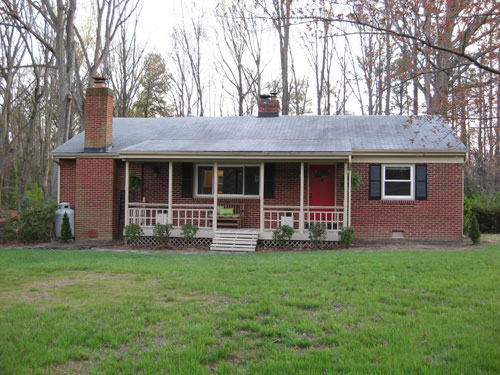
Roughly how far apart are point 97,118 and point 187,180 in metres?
3.91

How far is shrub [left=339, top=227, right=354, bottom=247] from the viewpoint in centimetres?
1268

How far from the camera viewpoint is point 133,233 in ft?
44.6

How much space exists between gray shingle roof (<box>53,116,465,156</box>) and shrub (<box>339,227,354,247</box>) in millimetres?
2332

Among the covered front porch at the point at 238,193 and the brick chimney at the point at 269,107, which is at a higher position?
the brick chimney at the point at 269,107

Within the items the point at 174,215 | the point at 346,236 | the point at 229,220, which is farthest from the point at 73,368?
the point at 174,215

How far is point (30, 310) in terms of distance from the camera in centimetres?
544

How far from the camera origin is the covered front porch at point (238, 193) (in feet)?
46.1

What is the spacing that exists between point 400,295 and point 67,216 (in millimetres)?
11920

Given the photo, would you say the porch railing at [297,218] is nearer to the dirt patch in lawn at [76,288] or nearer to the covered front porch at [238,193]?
the covered front porch at [238,193]

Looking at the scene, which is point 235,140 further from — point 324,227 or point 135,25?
point 135,25

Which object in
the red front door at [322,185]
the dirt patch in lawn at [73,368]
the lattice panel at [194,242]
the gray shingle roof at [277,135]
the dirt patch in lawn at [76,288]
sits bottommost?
the dirt patch in lawn at [73,368]

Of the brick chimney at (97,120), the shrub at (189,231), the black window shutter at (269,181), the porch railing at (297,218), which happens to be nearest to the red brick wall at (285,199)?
the black window shutter at (269,181)

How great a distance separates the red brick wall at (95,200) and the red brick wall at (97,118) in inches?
29.4

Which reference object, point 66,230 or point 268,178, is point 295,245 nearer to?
point 268,178
